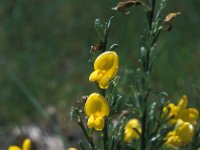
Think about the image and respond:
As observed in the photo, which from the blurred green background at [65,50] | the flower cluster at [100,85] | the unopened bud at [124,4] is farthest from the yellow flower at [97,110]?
the blurred green background at [65,50]

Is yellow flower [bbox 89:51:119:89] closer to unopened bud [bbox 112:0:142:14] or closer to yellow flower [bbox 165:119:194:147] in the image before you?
unopened bud [bbox 112:0:142:14]

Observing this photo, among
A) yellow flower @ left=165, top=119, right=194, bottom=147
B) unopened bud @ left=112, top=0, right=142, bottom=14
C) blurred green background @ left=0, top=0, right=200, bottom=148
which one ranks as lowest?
blurred green background @ left=0, top=0, right=200, bottom=148

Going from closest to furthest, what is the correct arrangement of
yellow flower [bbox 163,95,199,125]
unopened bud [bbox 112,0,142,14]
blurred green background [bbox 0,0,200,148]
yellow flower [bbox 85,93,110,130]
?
1. yellow flower [bbox 85,93,110,130]
2. unopened bud [bbox 112,0,142,14]
3. yellow flower [bbox 163,95,199,125]
4. blurred green background [bbox 0,0,200,148]

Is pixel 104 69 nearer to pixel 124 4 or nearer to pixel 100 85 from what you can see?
pixel 100 85

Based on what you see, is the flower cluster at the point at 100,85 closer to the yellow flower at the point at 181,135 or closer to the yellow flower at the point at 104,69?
the yellow flower at the point at 104,69

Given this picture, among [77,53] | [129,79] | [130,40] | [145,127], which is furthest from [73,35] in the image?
[145,127]

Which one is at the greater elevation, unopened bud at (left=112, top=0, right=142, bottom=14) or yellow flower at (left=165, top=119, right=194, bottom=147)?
unopened bud at (left=112, top=0, right=142, bottom=14)

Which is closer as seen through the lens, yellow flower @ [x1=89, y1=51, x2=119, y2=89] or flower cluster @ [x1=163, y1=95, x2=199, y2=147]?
yellow flower @ [x1=89, y1=51, x2=119, y2=89]

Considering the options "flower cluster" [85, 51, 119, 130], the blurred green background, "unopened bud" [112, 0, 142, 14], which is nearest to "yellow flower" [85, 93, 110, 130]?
"flower cluster" [85, 51, 119, 130]
